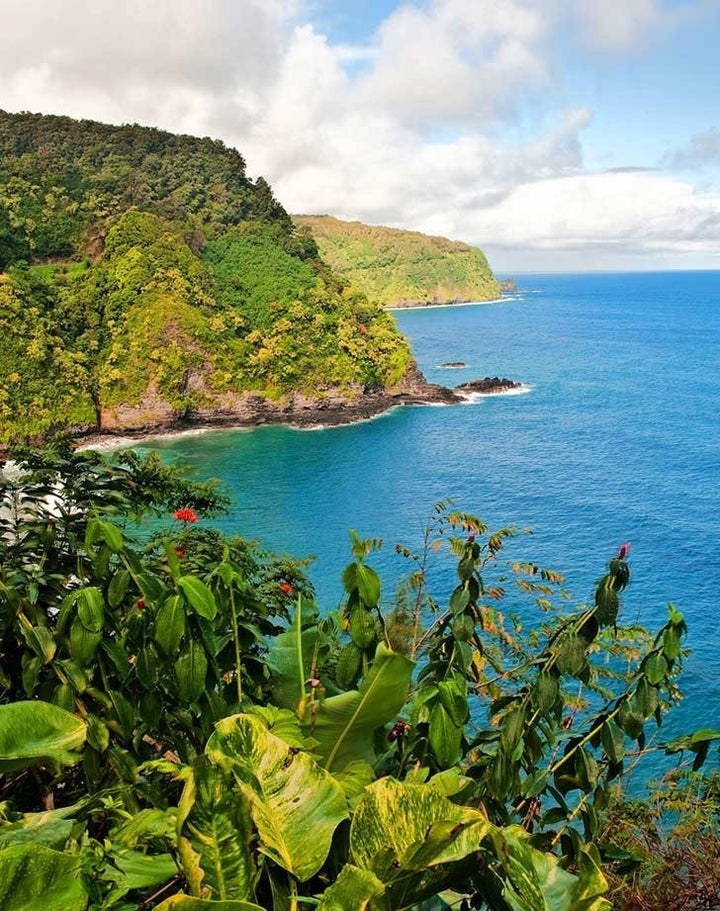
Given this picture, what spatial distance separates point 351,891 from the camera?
1.25 metres

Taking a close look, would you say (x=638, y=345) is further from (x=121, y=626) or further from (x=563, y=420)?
(x=121, y=626)

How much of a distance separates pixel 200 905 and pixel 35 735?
75 cm

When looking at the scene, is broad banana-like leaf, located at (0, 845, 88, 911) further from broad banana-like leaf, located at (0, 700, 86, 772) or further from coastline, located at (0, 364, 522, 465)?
coastline, located at (0, 364, 522, 465)

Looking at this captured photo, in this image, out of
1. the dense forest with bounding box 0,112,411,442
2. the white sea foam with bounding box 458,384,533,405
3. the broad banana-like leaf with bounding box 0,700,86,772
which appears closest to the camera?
the broad banana-like leaf with bounding box 0,700,86,772

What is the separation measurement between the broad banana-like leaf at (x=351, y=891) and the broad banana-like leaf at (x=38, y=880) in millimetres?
414

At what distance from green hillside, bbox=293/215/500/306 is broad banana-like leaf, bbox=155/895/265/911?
125667mm

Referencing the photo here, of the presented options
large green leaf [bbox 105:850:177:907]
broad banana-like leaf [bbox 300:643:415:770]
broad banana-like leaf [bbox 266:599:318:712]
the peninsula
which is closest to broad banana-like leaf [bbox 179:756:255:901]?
large green leaf [bbox 105:850:177:907]

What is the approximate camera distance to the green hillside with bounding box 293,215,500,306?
128 m

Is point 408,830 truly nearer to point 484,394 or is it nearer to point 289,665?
point 289,665

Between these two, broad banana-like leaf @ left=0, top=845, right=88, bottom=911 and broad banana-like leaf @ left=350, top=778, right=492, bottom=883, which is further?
broad banana-like leaf @ left=350, top=778, right=492, bottom=883

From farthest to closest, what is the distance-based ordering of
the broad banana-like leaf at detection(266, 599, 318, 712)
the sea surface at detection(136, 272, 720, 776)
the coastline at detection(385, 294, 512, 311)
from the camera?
the coastline at detection(385, 294, 512, 311) < the sea surface at detection(136, 272, 720, 776) < the broad banana-like leaf at detection(266, 599, 318, 712)

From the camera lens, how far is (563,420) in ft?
148

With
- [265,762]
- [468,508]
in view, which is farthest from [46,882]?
[468,508]

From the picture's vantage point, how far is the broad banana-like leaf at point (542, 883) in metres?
1.38
